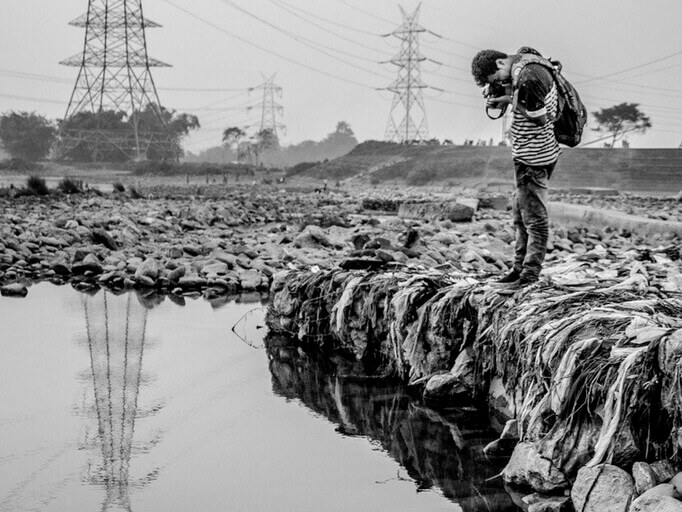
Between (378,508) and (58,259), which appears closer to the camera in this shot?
(378,508)

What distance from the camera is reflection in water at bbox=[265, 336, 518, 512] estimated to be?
421cm

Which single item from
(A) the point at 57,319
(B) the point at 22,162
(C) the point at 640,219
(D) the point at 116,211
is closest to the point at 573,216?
(C) the point at 640,219

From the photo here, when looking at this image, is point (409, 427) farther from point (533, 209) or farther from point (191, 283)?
point (191, 283)

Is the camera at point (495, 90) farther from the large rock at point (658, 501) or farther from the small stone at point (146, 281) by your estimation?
the small stone at point (146, 281)

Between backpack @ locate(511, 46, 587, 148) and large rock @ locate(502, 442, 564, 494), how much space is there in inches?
87.2

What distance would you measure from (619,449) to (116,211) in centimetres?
1523

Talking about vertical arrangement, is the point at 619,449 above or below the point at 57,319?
above

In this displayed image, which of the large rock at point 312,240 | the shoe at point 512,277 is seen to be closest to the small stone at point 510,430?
the shoe at point 512,277

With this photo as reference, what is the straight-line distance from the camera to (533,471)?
12.5 ft

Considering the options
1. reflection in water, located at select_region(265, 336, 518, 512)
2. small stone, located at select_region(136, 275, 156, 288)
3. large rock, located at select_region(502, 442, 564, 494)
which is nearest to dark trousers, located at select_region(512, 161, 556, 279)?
reflection in water, located at select_region(265, 336, 518, 512)

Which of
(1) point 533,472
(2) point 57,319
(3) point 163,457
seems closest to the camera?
(1) point 533,472

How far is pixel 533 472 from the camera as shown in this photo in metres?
3.82

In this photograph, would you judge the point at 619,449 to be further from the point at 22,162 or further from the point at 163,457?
the point at 22,162

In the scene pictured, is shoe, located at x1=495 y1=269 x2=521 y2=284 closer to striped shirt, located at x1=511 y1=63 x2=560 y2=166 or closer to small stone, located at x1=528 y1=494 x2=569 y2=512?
striped shirt, located at x1=511 y1=63 x2=560 y2=166
